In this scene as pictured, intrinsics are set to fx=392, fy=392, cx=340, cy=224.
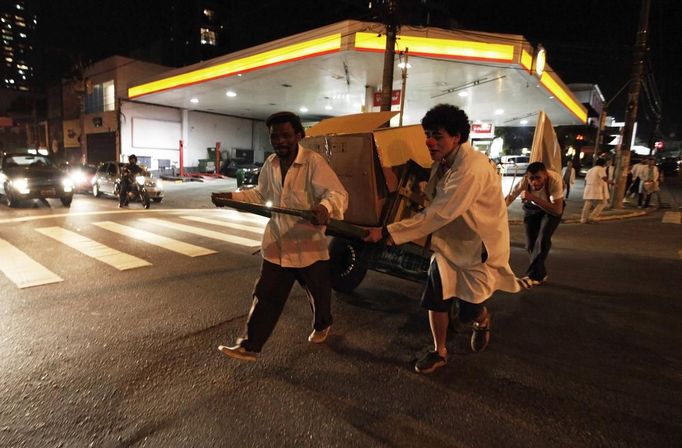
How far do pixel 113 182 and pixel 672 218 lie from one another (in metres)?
18.6

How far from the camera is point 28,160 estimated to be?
12562 mm

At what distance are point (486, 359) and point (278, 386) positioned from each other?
1.71 metres

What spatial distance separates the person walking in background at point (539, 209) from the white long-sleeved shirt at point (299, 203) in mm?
2820

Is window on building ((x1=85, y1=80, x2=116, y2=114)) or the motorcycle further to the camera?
window on building ((x1=85, y1=80, x2=116, y2=114))

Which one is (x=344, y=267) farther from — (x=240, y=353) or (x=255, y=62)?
(x=255, y=62)

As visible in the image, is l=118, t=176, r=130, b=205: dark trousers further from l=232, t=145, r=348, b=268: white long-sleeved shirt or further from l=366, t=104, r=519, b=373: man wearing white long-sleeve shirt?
l=366, t=104, r=519, b=373: man wearing white long-sleeve shirt

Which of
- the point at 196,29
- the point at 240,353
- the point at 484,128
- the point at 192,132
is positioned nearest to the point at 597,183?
the point at 240,353

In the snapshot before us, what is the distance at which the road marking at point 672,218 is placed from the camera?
11411 millimetres

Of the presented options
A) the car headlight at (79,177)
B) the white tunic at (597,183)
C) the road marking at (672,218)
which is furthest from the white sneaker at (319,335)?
the car headlight at (79,177)

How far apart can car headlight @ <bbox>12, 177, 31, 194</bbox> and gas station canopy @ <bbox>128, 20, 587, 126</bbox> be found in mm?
9114

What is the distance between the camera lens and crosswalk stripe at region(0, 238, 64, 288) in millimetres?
4910

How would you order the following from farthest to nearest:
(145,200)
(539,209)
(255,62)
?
(255,62) < (145,200) < (539,209)

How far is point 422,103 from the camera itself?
76.8 feet

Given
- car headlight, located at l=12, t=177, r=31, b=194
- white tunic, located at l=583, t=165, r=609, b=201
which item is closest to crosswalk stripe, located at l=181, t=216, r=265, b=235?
car headlight, located at l=12, t=177, r=31, b=194
